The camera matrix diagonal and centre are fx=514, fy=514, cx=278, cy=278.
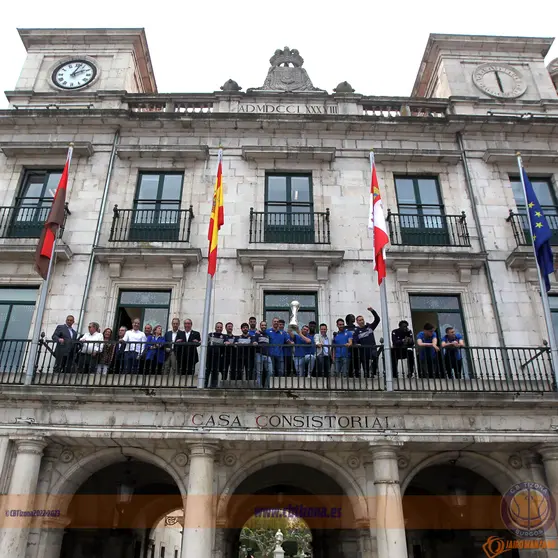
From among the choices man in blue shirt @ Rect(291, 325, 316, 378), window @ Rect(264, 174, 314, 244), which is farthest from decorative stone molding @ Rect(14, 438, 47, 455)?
window @ Rect(264, 174, 314, 244)

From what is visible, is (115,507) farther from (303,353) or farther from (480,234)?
(480,234)

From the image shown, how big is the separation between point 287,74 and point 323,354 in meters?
10.6

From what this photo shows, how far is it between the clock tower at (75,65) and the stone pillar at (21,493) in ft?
35.4

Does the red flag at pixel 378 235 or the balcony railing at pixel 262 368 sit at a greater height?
the red flag at pixel 378 235

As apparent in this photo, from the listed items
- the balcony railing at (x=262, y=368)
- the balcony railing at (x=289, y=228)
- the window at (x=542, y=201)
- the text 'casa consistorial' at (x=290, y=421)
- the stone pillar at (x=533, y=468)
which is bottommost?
the stone pillar at (x=533, y=468)

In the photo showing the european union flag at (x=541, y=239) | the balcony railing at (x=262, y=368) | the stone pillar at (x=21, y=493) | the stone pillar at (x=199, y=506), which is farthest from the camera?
the european union flag at (x=541, y=239)

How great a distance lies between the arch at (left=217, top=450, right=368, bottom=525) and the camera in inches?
424

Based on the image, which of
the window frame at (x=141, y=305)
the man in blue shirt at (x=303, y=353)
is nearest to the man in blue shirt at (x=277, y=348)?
the man in blue shirt at (x=303, y=353)

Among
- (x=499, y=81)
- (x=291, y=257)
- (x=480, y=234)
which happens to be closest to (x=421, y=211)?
(x=480, y=234)

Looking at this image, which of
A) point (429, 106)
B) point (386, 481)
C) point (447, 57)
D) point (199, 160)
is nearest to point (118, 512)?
point (386, 481)

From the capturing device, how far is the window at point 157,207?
14008 mm

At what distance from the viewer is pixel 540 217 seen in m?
12.0

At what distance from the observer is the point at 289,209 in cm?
1460

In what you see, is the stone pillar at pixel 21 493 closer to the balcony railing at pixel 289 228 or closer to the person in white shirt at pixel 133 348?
the person in white shirt at pixel 133 348
